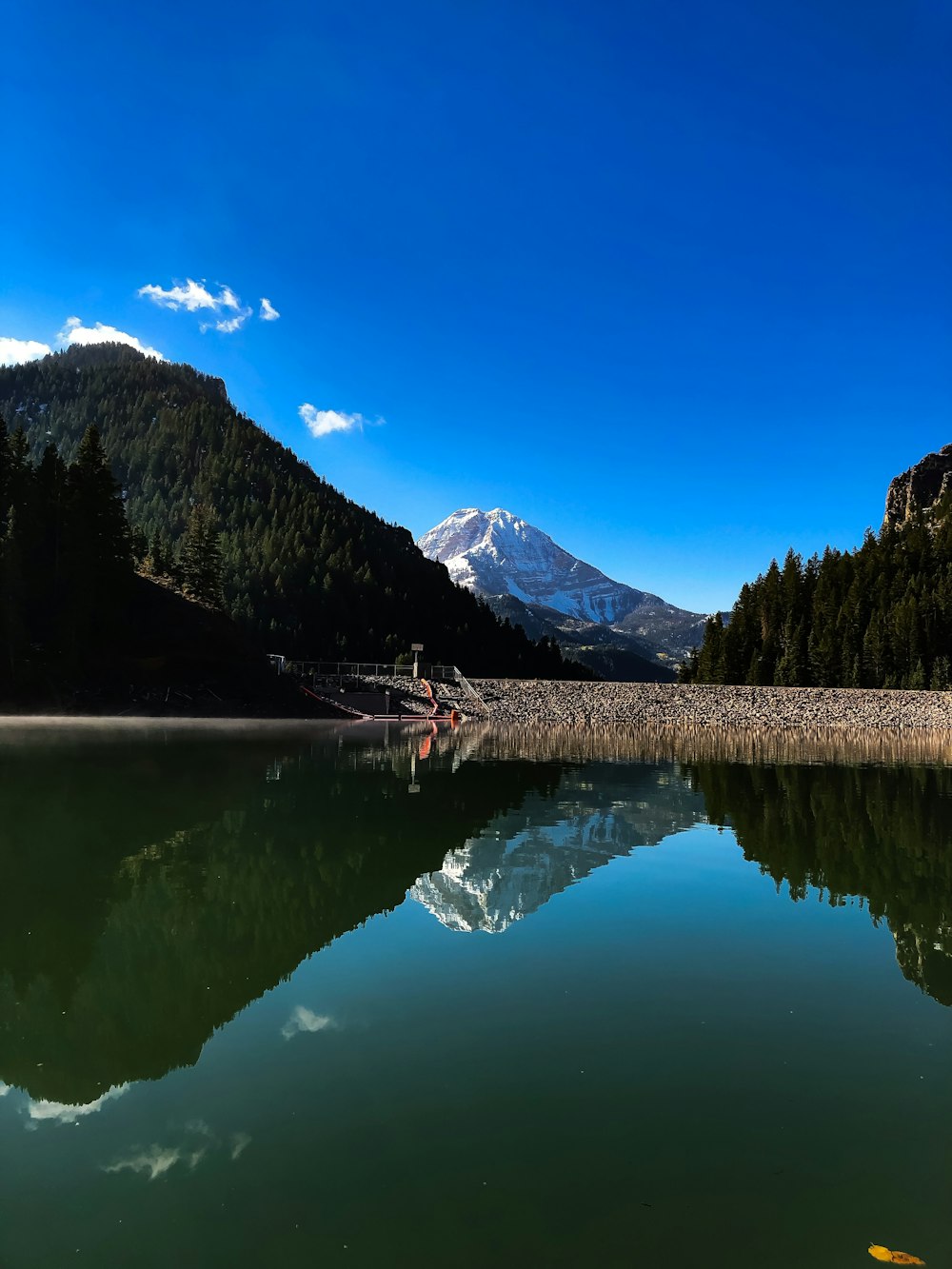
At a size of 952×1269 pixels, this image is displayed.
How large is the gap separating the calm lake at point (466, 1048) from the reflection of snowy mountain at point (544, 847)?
0.40 ft

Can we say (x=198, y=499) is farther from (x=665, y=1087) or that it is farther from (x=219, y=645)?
(x=665, y=1087)

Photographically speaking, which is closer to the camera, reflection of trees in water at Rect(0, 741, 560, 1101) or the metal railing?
reflection of trees in water at Rect(0, 741, 560, 1101)

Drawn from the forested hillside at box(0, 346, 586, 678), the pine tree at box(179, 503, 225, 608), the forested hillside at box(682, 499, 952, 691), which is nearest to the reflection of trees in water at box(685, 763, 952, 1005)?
the forested hillside at box(682, 499, 952, 691)

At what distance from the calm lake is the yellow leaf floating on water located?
0.10m

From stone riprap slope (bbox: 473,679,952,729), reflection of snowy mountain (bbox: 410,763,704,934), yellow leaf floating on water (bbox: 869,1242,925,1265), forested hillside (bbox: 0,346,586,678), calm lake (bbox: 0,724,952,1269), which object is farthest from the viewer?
forested hillside (bbox: 0,346,586,678)

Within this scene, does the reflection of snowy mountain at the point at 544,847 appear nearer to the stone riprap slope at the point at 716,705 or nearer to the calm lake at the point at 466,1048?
the calm lake at the point at 466,1048

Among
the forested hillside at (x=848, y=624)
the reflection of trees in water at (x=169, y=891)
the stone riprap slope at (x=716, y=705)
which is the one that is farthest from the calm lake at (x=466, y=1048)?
the forested hillside at (x=848, y=624)

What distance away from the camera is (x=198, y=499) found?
183500mm

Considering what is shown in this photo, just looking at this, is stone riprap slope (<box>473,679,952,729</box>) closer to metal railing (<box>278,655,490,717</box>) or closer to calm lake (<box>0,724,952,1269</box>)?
metal railing (<box>278,655,490,717</box>)

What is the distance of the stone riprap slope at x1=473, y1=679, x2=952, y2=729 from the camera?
234 feet

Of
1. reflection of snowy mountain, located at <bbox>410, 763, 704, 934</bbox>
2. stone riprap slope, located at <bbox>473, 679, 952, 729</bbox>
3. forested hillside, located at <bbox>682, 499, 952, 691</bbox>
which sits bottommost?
reflection of snowy mountain, located at <bbox>410, 763, 704, 934</bbox>

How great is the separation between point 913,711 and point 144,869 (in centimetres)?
7409

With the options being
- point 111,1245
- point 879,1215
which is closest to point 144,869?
point 111,1245

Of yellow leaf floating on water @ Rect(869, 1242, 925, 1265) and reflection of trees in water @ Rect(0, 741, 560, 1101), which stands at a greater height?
yellow leaf floating on water @ Rect(869, 1242, 925, 1265)
